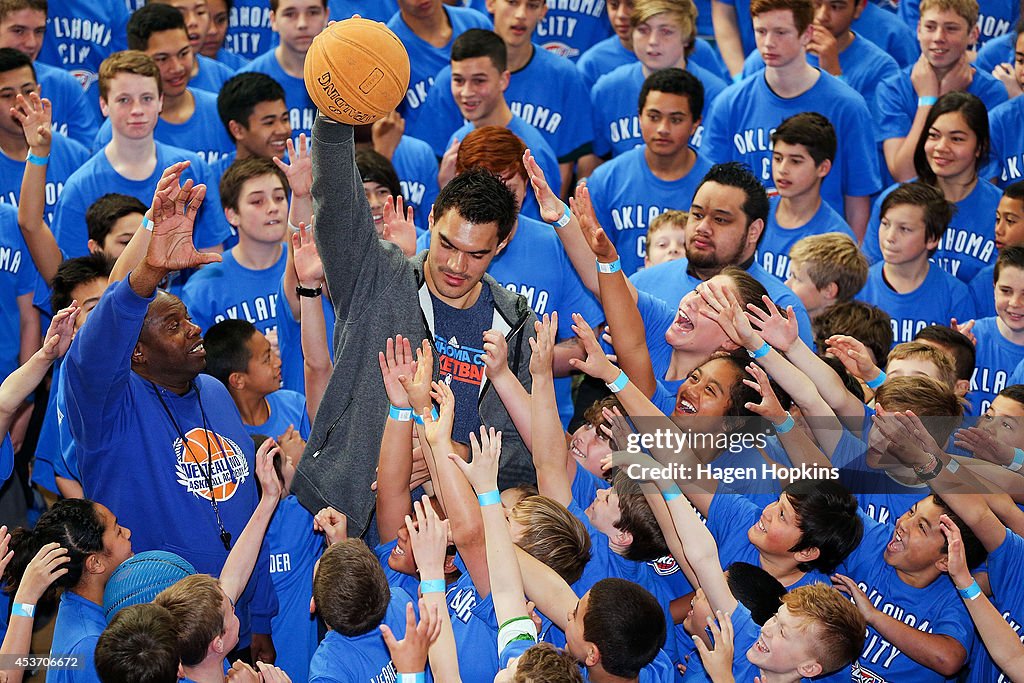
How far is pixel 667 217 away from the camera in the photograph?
8109 mm

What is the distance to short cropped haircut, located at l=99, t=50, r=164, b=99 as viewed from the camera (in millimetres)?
8180

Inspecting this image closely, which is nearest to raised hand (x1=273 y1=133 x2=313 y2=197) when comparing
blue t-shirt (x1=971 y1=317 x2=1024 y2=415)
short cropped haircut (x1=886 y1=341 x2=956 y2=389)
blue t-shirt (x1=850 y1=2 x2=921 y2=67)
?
short cropped haircut (x1=886 y1=341 x2=956 y2=389)

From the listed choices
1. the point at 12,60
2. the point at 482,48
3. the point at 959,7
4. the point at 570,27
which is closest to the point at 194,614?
the point at 12,60

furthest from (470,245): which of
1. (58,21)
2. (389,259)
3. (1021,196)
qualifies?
(58,21)

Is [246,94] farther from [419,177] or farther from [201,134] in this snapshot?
[419,177]

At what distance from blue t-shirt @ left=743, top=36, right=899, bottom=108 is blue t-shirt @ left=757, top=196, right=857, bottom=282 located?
80.0 inches

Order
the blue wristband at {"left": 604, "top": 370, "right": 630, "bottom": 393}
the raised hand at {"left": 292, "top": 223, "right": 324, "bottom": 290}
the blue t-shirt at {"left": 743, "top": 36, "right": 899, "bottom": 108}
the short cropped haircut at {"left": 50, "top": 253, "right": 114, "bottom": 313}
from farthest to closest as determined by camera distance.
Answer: the blue t-shirt at {"left": 743, "top": 36, "right": 899, "bottom": 108} → the short cropped haircut at {"left": 50, "top": 253, "right": 114, "bottom": 313} → the raised hand at {"left": 292, "top": 223, "right": 324, "bottom": 290} → the blue wristband at {"left": 604, "top": 370, "right": 630, "bottom": 393}

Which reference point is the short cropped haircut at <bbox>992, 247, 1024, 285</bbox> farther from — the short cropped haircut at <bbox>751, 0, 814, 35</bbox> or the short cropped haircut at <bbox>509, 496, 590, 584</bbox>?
the short cropped haircut at <bbox>509, 496, 590, 584</bbox>

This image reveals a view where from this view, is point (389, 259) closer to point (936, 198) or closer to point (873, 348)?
point (873, 348)

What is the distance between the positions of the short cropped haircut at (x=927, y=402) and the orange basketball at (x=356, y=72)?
2873 millimetres

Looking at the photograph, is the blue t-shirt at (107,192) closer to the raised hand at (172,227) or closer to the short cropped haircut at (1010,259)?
the raised hand at (172,227)

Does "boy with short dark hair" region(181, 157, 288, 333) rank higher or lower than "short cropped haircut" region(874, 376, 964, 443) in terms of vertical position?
lower

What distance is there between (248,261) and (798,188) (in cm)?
362

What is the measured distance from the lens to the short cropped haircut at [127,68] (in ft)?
26.8
